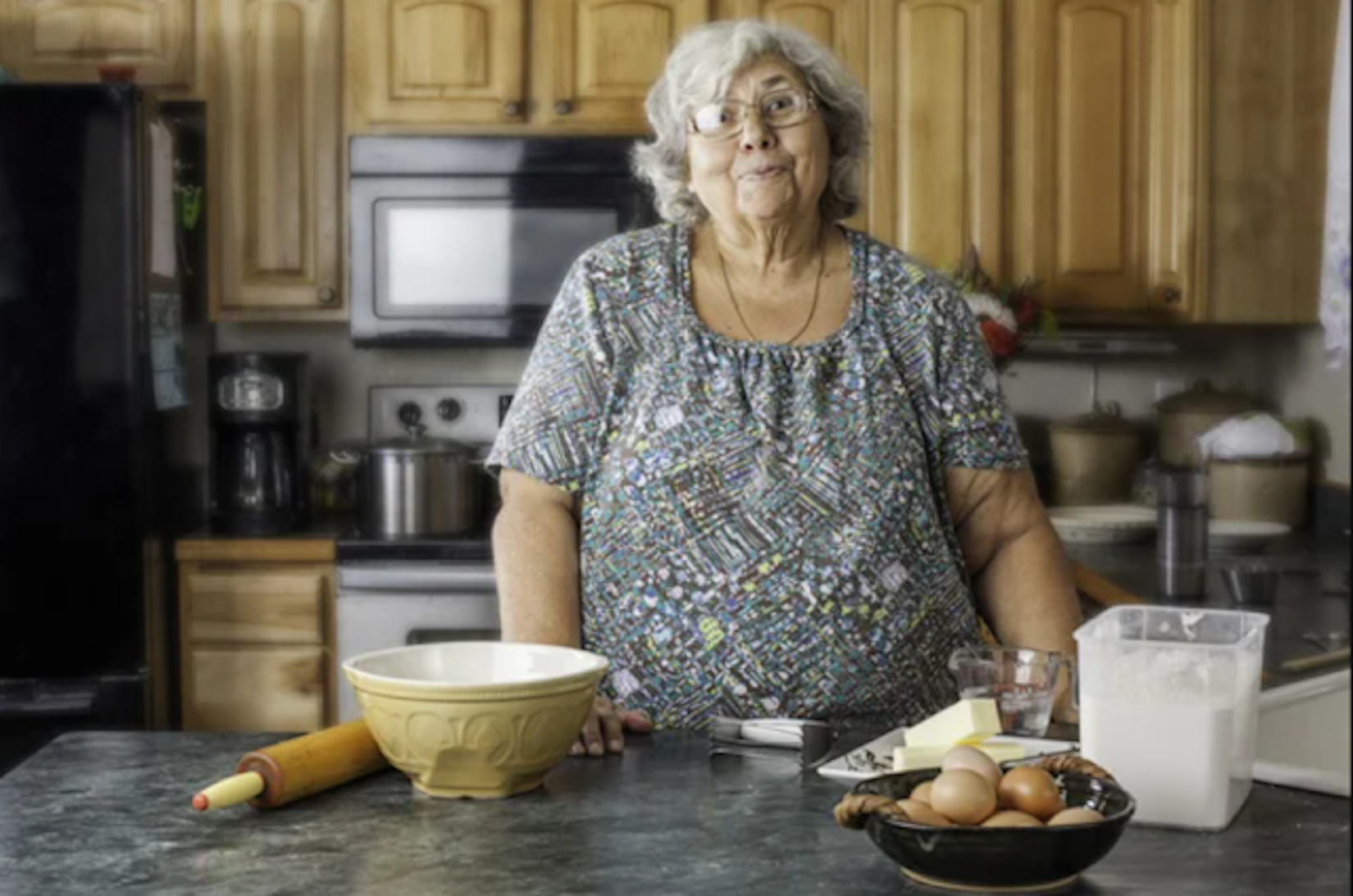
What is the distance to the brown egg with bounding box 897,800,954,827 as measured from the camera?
116 cm

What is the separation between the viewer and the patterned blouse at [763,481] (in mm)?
1837

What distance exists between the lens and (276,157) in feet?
12.9

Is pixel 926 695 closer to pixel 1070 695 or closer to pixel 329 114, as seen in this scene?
pixel 1070 695

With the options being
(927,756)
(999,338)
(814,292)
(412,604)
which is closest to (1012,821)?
(927,756)

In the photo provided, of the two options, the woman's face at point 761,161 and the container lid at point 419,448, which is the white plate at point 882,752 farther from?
the container lid at point 419,448

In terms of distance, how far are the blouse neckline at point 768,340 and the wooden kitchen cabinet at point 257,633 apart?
1.83 meters

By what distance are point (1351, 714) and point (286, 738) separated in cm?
124

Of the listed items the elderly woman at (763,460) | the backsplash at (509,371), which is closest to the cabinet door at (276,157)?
the backsplash at (509,371)

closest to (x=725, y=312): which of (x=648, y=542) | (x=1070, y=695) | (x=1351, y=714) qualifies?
(x=648, y=542)

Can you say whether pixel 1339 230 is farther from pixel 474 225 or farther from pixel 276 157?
pixel 276 157

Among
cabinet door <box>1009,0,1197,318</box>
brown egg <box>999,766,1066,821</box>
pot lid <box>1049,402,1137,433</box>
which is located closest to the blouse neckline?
brown egg <box>999,766,1066,821</box>

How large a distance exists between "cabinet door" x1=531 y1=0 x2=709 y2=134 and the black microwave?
14cm

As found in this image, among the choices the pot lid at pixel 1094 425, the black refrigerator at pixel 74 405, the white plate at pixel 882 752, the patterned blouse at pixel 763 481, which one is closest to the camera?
the white plate at pixel 882 752

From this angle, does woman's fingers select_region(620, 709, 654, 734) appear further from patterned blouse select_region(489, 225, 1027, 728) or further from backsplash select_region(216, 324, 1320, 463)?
backsplash select_region(216, 324, 1320, 463)
